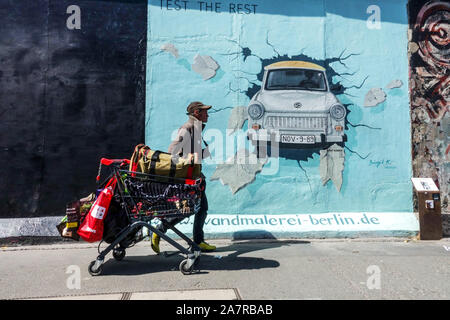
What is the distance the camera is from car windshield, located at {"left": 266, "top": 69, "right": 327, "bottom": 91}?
6.50 meters

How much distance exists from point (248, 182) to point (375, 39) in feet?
11.7

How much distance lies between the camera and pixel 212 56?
6.45 metres

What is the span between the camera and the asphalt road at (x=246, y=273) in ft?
11.6

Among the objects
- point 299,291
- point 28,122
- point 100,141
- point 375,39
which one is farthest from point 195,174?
point 375,39

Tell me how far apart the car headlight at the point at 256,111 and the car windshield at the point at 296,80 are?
1.44 feet

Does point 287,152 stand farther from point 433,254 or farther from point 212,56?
point 433,254

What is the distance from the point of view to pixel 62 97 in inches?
239

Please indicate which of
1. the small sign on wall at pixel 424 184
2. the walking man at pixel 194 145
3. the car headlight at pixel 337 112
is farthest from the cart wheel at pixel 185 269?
the small sign on wall at pixel 424 184

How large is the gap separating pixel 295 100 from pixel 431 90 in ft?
8.37

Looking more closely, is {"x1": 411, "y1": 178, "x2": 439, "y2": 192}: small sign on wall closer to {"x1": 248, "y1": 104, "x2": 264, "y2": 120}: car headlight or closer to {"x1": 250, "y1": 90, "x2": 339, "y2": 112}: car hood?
{"x1": 250, "y1": 90, "x2": 339, "y2": 112}: car hood

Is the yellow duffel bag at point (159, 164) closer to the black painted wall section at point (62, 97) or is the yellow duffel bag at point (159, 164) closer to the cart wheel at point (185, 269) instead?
the cart wheel at point (185, 269)

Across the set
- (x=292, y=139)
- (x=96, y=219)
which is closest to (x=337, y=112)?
(x=292, y=139)

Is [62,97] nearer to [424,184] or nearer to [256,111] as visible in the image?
[256,111]

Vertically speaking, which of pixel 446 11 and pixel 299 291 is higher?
pixel 446 11
